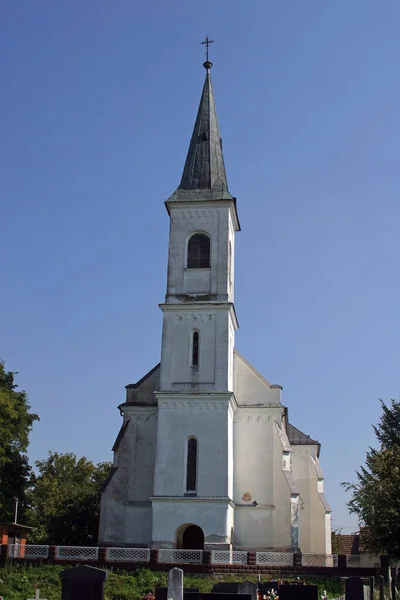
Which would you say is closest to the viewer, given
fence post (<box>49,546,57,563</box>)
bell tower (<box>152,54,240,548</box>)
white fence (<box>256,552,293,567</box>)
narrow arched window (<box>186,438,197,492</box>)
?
fence post (<box>49,546,57,563</box>)

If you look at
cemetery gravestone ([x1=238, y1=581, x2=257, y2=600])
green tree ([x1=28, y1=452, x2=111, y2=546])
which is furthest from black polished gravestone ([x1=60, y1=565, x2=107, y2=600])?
green tree ([x1=28, y1=452, x2=111, y2=546])

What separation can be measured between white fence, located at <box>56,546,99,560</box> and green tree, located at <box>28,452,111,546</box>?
492 inches

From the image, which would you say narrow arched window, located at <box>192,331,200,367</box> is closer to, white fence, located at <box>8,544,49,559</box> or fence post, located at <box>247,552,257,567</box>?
fence post, located at <box>247,552,257,567</box>

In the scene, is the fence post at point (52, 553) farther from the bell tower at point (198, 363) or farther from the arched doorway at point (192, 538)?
the arched doorway at point (192, 538)

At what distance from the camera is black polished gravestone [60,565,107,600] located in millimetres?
13625

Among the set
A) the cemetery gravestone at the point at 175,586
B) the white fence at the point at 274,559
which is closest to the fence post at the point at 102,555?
the white fence at the point at 274,559

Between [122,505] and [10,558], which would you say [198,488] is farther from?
[10,558]

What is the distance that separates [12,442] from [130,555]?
14.4m

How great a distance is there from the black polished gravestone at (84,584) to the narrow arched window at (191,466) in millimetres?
16344

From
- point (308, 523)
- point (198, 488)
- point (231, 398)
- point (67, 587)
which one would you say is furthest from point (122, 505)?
point (67, 587)

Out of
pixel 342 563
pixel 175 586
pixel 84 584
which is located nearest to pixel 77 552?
pixel 342 563

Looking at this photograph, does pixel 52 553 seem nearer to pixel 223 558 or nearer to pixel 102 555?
pixel 102 555

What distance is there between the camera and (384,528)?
24.7 m

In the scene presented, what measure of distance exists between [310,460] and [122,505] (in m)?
11.1
